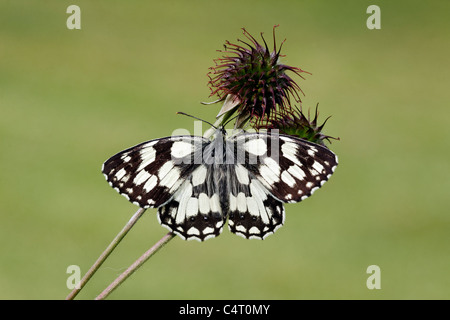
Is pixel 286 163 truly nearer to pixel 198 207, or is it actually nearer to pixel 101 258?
pixel 198 207

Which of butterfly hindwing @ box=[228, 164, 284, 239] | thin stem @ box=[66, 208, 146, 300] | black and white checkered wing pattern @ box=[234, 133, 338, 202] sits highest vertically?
black and white checkered wing pattern @ box=[234, 133, 338, 202]

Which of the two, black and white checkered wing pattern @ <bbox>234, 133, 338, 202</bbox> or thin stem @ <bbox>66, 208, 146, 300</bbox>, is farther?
black and white checkered wing pattern @ <bbox>234, 133, 338, 202</bbox>

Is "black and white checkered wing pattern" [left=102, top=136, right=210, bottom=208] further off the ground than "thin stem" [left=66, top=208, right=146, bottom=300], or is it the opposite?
"black and white checkered wing pattern" [left=102, top=136, right=210, bottom=208]

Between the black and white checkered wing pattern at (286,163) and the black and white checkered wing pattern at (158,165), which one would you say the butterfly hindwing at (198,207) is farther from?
the black and white checkered wing pattern at (286,163)

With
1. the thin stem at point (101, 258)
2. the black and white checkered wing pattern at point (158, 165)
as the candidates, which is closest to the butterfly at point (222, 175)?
the black and white checkered wing pattern at point (158, 165)

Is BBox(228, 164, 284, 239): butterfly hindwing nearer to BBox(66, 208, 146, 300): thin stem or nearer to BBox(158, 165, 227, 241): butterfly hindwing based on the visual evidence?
BBox(158, 165, 227, 241): butterfly hindwing

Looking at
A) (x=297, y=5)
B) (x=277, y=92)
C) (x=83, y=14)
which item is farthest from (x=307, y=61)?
(x=277, y=92)

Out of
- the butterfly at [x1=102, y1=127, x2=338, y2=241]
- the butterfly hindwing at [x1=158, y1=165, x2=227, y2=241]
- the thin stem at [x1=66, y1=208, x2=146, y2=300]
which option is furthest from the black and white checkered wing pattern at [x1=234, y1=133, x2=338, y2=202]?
the thin stem at [x1=66, y1=208, x2=146, y2=300]

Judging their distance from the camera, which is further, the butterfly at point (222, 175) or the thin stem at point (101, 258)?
the butterfly at point (222, 175)
